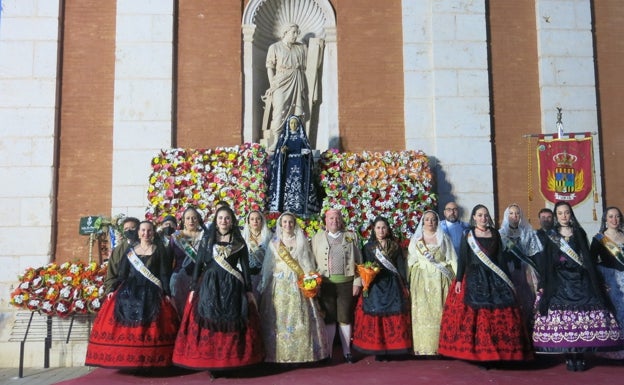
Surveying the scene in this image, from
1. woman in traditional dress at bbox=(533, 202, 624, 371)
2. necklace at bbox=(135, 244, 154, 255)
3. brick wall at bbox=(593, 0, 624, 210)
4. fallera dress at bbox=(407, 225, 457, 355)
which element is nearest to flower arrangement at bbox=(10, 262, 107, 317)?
necklace at bbox=(135, 244, 154, 255)

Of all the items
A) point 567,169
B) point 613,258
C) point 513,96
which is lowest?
point 613,258

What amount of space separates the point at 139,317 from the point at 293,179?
3.01 meters

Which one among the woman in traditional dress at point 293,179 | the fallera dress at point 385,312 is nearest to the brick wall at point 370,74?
the woman in traditional dress at point 293,179

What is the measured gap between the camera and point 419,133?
8984 mm

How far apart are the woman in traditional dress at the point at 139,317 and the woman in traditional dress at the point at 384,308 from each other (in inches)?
75.6

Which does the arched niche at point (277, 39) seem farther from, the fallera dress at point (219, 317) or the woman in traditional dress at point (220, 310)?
the fallera dress at point (219, 317)

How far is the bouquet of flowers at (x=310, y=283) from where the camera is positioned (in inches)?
229

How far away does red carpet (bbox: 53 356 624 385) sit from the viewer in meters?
5.53

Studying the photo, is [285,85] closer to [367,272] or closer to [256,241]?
[256,241]

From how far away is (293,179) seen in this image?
316 inches

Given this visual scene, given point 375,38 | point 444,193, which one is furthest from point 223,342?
point 375,38

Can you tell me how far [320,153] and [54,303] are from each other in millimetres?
4002

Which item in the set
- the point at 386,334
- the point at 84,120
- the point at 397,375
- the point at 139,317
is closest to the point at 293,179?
the point at 386,334

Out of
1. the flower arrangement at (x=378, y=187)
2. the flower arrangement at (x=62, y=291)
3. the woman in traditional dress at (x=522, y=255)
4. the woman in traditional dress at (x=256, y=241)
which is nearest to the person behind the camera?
the woman in traditional dress at (x=522, y=255)
